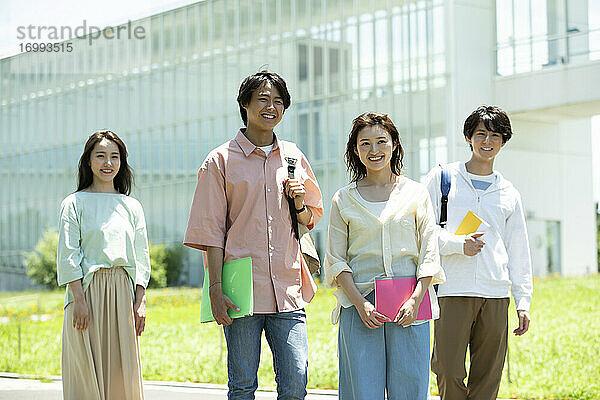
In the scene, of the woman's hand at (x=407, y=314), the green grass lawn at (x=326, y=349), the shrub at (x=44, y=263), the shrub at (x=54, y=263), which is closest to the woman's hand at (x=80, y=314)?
the woman's hand at (x=407, y=314)

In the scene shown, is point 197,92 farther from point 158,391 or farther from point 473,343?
point 473,343

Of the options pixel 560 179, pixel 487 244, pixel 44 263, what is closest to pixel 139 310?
pixel 487 244

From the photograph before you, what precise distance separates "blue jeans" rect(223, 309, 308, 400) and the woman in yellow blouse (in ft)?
0.74

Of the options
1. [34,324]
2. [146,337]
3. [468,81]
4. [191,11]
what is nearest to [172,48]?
[191,11]

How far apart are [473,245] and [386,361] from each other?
1.06 m

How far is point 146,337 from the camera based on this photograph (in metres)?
14.1

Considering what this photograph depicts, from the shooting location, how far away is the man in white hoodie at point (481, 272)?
5523 millimetres

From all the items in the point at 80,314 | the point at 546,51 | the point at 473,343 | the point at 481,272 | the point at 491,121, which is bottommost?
the point at 473,343

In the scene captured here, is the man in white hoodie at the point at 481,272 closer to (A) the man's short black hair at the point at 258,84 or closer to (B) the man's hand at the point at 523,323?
(B) the man's hand at the point at 523,323

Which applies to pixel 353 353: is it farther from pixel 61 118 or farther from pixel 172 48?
pixel 61 118

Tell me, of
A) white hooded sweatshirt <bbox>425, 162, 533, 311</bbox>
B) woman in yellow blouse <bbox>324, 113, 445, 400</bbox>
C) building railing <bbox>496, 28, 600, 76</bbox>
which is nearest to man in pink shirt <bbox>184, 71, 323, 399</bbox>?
woman in yellow blouse <bbox>324, 113, 445, 400</bbox>

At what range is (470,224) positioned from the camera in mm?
5445

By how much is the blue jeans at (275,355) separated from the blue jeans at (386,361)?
280 mm

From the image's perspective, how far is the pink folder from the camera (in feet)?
15.2
